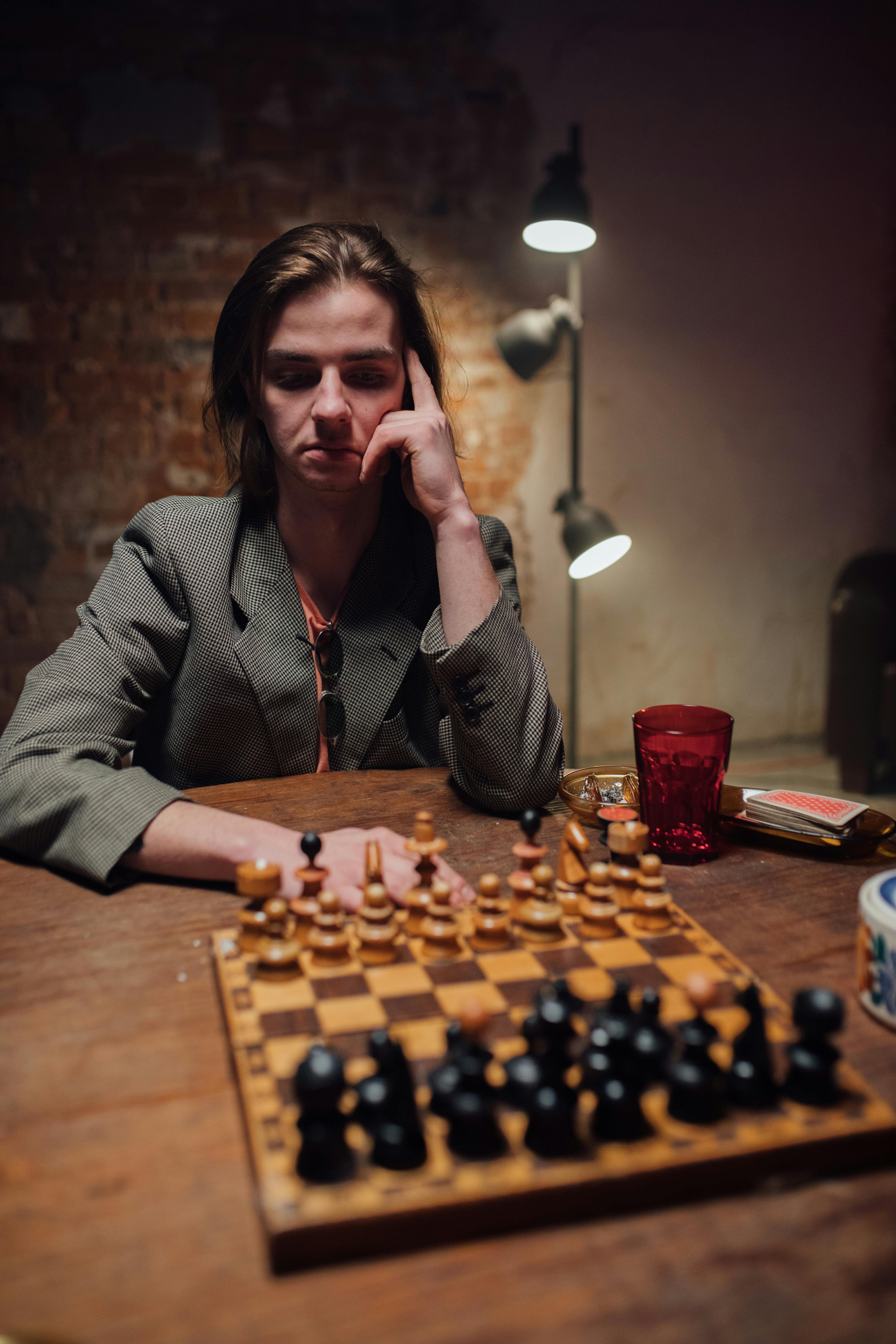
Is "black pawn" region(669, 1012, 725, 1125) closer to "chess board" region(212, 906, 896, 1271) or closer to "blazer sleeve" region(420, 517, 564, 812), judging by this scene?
"chess board" region(212, 906, 896, 1271)

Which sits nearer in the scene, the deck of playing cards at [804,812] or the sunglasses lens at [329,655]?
the deck of playing cards at [804,812]

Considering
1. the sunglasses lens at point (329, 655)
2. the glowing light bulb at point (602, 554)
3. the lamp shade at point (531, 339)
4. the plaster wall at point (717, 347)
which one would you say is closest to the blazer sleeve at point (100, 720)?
the sunglasses lens at point (329, 655)

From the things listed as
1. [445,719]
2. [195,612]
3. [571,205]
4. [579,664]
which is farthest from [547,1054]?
[579,664]

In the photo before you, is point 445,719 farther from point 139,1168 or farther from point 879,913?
point 139,1168

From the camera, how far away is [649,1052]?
2.23 ft

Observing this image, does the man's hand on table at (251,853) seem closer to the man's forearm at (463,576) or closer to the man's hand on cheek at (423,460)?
the man's forearm at (463,576)

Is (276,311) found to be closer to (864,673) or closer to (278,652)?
(278,652)

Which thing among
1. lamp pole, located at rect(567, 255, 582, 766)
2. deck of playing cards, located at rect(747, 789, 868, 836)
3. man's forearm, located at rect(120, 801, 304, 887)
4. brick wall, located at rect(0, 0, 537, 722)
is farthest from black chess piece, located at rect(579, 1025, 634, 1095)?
brick wall, located at rect(0, 0, 537, 722)

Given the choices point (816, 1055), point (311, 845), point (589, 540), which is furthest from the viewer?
point (589, 540)

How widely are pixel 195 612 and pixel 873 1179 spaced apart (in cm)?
131

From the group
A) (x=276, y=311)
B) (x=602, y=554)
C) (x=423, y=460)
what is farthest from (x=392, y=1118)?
(x=602, y=554)

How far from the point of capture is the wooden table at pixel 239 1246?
54cm

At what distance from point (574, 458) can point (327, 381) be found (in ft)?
7.60

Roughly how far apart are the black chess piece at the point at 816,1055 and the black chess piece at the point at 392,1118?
0.88 ft
